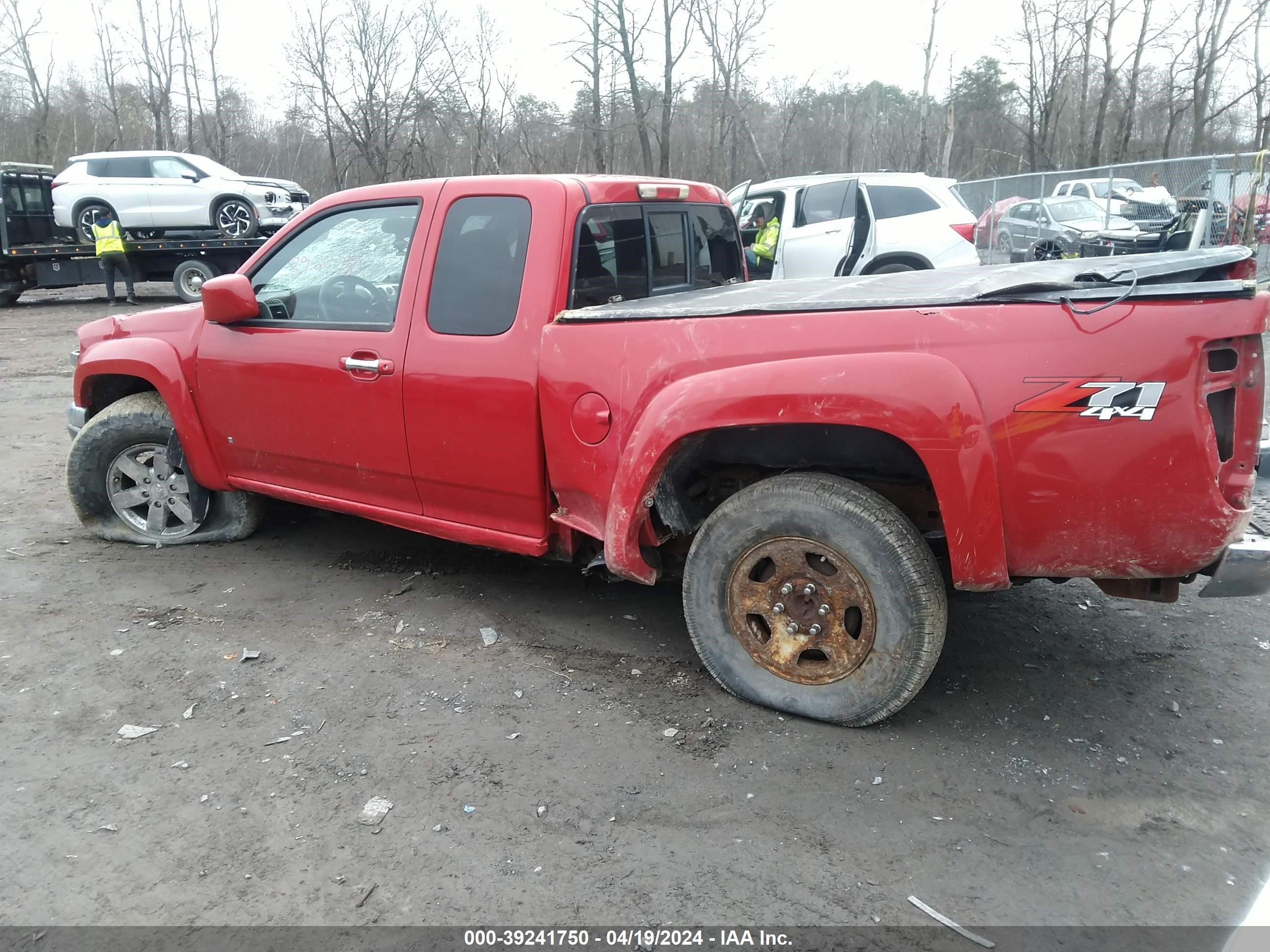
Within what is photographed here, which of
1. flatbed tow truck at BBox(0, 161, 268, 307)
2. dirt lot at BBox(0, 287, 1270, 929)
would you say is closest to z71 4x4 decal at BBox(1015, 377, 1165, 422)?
dirt lot at BBox(0, 287, 1270, 929)

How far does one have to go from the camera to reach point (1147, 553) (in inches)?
103

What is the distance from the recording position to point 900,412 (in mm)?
2670

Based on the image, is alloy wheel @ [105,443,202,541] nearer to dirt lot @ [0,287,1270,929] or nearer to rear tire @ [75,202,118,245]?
dirt lot @ [0,287,1270,929]

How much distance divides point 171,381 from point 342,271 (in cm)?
114

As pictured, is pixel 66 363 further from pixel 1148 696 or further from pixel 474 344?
pixel 1148 696

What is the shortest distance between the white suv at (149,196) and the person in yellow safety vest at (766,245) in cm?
1098

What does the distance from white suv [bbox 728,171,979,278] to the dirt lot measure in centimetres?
735

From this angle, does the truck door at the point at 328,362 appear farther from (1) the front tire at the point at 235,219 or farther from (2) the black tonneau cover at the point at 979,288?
(1) the front tire at the point at 235,219

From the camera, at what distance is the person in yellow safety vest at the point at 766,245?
11.0 meters

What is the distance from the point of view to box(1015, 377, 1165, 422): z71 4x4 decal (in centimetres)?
246

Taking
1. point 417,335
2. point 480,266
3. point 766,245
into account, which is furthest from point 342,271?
point 766,245

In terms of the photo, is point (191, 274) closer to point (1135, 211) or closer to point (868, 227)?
point (868, 227)

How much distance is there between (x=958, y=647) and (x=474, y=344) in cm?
231

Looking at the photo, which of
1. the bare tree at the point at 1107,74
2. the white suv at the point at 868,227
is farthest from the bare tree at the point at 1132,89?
the white suv at the point at 868,227
